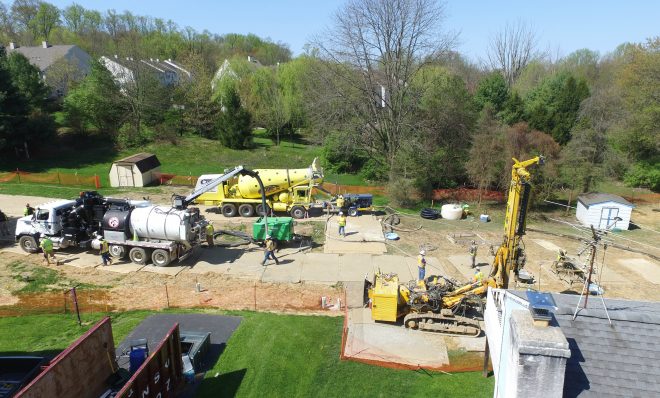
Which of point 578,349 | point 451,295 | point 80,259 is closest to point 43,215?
point 80,259

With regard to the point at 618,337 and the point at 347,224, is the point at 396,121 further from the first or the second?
the point at 618,337

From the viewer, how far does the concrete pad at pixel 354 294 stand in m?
16.8

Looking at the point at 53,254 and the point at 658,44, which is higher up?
the point at 658,44

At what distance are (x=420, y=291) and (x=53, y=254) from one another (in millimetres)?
16533

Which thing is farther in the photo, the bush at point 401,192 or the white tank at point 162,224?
the bush at point 401,192

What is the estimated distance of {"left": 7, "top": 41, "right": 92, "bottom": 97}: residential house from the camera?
5234cm

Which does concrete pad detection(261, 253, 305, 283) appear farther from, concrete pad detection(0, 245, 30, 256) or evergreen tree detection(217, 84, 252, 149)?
evergreen tree detection(217, 84, 252, 149)

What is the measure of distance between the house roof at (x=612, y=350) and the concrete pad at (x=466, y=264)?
36.9ft

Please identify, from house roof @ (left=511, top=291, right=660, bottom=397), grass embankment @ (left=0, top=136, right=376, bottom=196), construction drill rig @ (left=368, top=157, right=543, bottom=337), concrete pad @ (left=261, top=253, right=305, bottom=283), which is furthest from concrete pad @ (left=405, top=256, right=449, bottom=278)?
grass embankment @ (left=0, top=136, right=376, bottom=196)

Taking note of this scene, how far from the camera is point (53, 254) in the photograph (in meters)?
20.7

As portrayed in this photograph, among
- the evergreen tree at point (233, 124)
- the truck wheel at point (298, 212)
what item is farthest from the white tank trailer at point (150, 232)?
the evergreen tree at point (233, 124)

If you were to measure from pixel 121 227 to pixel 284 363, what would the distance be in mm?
11195

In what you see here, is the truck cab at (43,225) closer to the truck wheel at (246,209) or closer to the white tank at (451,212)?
the truck wheel at (246,209)

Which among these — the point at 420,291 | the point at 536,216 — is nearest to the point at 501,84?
the point at 536,216
